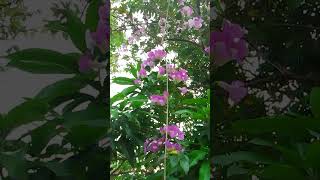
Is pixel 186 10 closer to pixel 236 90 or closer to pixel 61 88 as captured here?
pixel 236 90

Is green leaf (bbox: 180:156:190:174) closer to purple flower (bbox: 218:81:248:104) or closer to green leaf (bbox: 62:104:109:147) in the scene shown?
purple flower (bbox: 218:81:248:104)

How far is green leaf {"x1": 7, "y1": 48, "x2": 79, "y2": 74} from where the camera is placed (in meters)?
0.77

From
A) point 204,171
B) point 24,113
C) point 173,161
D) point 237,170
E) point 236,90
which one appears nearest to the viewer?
point 24,113

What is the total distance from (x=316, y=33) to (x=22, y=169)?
2.10ft

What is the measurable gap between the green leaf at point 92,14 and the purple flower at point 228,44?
0.27m

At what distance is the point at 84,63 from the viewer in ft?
2.69

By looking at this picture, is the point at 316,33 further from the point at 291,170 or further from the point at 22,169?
the point at 22,169

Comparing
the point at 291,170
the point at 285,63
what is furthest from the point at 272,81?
the point at 291,170

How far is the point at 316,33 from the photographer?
88 cm

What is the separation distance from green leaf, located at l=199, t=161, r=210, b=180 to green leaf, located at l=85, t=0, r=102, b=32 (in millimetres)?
584

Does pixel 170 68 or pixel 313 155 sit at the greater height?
pixel 170 68

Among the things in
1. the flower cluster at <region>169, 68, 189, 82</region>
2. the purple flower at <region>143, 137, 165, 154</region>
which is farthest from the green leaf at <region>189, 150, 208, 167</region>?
the flower cluster at <region>169, 68, 189, 82</region>

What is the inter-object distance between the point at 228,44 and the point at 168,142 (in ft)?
1.70

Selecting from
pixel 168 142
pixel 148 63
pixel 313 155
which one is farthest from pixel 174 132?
pixel 313 155
